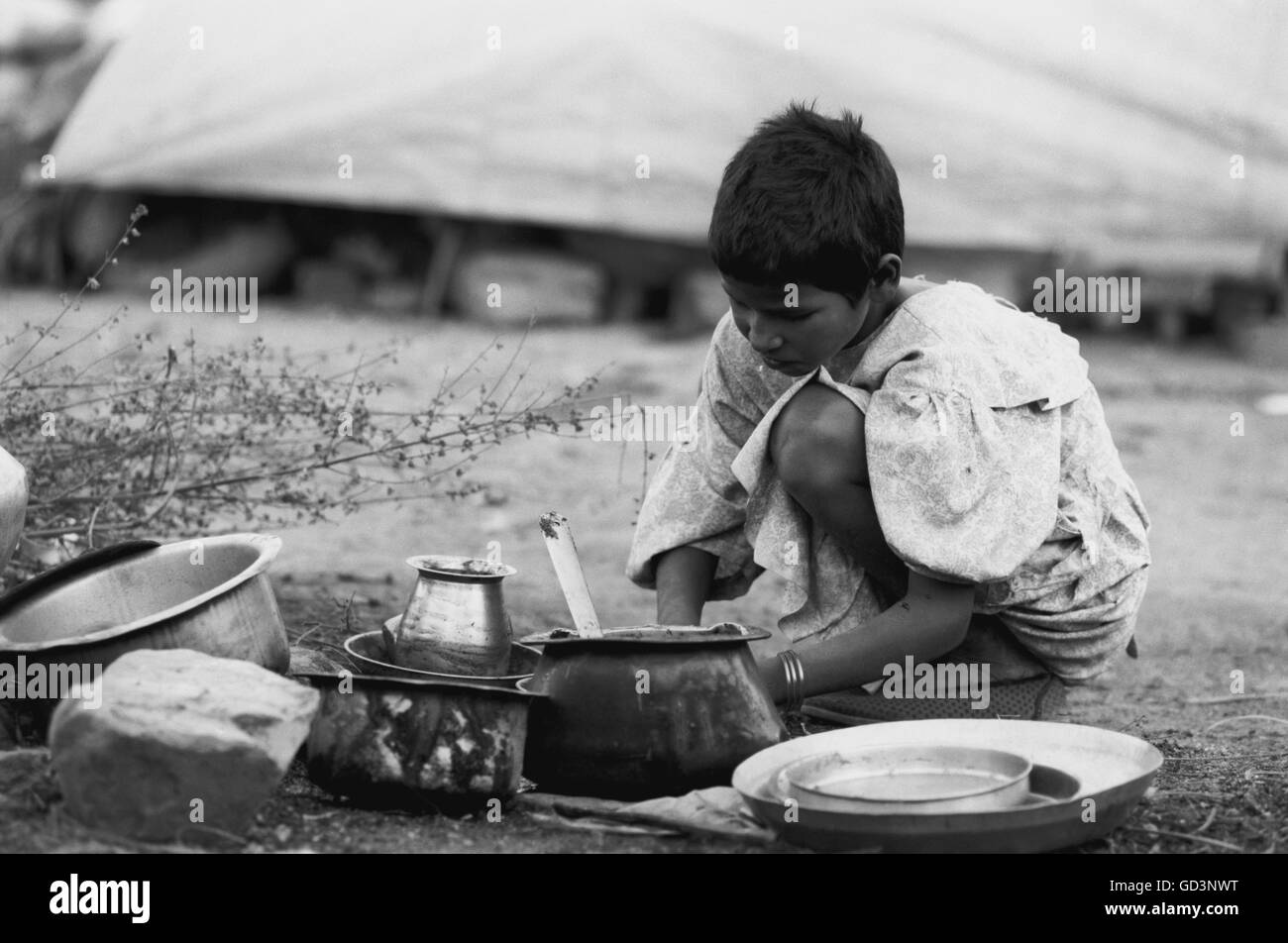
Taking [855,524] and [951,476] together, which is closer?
[951,476]

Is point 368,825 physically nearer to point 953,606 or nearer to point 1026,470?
point 953,606

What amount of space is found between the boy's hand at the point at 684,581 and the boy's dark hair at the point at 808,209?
0.64m

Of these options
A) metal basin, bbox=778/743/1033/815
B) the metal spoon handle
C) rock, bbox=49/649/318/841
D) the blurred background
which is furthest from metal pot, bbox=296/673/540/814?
the blurred background

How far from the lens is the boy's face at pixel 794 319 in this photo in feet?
8.05

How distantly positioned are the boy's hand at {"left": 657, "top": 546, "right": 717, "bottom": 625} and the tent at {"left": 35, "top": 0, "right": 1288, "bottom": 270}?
15.5 ft

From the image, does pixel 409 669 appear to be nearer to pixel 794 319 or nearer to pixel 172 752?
pixel 172 752

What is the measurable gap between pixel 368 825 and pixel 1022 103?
19.5ft

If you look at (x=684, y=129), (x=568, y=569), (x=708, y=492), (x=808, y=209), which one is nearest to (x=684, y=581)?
(x=708, y=492)

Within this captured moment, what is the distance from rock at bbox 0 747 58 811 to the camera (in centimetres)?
213

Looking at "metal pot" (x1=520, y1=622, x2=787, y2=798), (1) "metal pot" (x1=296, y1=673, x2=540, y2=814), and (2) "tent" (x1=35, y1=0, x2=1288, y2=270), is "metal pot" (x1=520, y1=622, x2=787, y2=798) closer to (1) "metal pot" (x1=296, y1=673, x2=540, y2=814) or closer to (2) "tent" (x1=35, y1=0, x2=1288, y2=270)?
(1) "metal pot" (x1=296, y1=673, x2=540, y2=814)

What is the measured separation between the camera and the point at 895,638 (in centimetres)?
250

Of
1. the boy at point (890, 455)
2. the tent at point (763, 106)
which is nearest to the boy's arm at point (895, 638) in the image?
the boy at point (890, 455)

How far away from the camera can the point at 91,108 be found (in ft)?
25.9

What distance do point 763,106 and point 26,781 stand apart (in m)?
5.74
